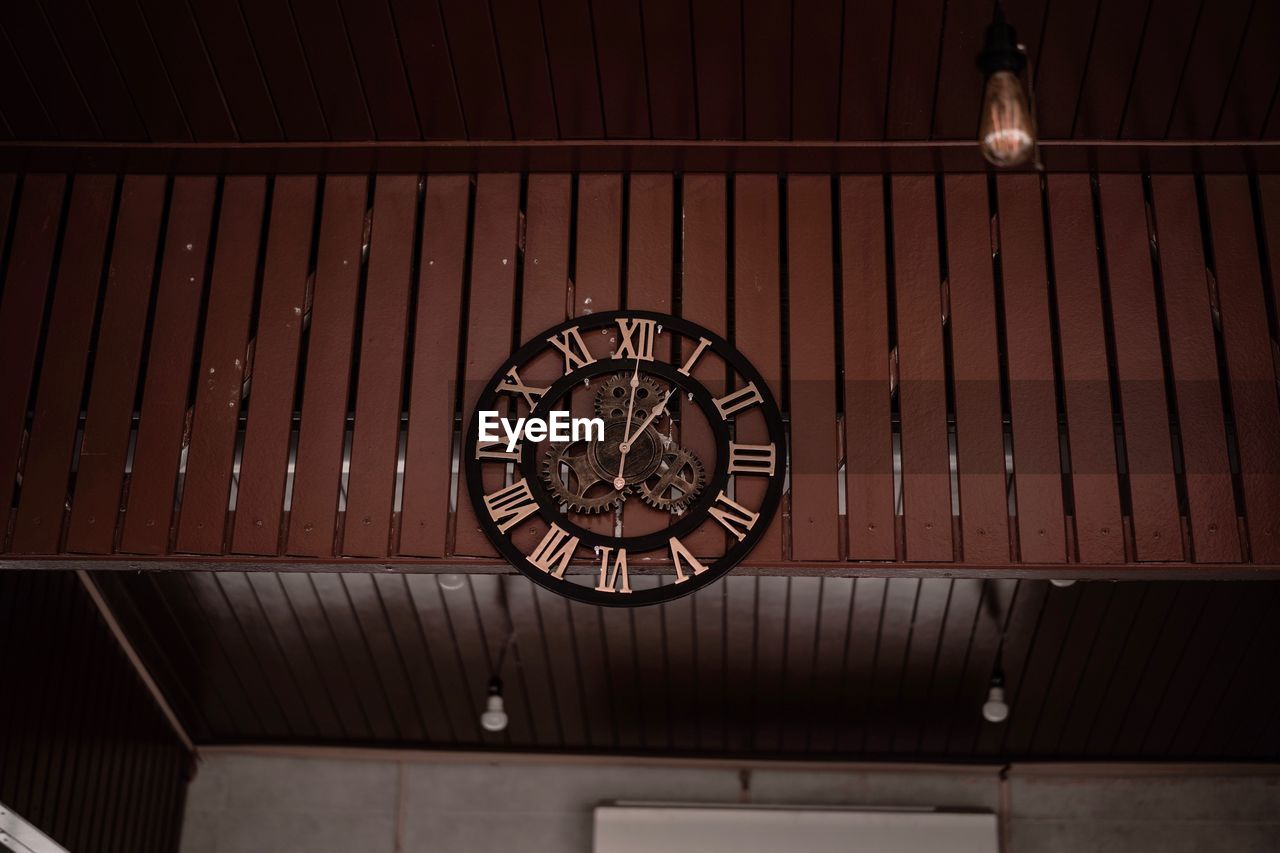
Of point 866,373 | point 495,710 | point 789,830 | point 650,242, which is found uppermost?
point 650,242

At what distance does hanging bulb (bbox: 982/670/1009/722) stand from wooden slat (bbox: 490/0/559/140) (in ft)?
12.4

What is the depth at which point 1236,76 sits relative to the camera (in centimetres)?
508

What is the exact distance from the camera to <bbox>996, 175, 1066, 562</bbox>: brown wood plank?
499 cm

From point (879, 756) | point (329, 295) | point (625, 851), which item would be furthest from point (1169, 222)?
point (625, 851)

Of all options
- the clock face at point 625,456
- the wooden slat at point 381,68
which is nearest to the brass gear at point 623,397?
the clock face at point 625,456

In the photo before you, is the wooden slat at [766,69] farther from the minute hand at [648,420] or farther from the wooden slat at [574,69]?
the minute hand at [648,420]

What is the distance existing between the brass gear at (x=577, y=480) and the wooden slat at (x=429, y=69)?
129cm

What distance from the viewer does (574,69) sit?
5.17m

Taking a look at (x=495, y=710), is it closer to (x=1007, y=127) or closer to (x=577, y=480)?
(x=577, y=480)

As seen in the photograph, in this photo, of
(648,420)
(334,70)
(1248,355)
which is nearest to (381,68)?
(334,70)

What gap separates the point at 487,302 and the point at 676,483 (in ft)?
3.35

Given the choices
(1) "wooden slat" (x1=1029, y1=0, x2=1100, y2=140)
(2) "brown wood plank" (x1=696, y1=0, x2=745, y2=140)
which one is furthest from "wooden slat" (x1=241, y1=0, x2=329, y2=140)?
(1) "wooden slat" (x1=1029, y1=0, x2=1100, y2=140)

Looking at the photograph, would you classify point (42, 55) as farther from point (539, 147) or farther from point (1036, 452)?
point (1036, 452)

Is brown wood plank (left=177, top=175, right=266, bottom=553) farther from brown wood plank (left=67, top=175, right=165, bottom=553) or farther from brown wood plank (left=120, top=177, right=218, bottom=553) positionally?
brown wood plank (left=67, top=175, right=165, bottom=553)
